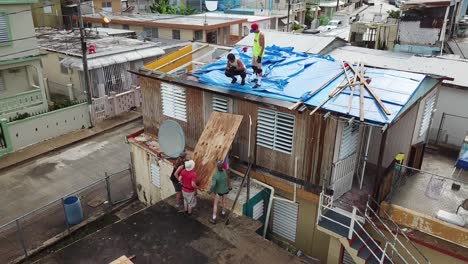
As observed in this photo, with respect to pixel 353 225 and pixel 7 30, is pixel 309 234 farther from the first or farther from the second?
pixel 7 30

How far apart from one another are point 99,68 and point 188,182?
15873 mm

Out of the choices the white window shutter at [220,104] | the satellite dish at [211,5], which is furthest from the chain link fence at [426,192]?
the satellite dish at [211,5]

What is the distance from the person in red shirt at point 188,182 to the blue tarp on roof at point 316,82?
296 cm

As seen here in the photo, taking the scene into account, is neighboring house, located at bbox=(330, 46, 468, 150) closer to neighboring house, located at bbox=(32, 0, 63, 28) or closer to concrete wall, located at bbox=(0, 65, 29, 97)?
concrete wall, located at bbox=(0, 65, 29, 97)

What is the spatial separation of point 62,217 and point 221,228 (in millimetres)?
7600

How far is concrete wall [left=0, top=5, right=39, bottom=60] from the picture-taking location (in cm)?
2031

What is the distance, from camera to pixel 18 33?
818 inches

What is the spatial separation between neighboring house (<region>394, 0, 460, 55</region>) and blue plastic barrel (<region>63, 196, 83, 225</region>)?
18878 mm

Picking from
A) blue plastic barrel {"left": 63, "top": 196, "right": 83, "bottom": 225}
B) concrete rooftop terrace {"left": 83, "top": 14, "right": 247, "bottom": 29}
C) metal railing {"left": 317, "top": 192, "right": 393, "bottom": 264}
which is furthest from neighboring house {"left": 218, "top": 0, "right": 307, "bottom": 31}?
metal railing {"left": 317, "top": 192, "right": 393, "bottom": 264}

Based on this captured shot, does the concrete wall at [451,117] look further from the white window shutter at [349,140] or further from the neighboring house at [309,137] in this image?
the white window shutter at [349,140]

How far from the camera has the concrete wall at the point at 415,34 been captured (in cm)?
2074

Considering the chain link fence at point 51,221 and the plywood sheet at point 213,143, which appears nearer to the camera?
the plywood sheet at point 213,143

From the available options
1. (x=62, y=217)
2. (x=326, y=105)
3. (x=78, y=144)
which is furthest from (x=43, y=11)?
(x=326, y=105)

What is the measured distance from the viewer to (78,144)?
21.0 metres
